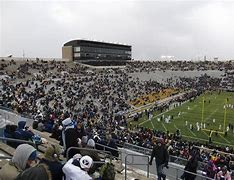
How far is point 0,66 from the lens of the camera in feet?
178

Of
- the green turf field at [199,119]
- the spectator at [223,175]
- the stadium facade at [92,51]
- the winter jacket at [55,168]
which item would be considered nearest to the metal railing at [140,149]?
the spectator at [223,175]

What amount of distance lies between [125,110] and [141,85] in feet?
64.2

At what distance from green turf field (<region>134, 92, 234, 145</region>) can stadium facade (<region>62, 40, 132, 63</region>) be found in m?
35.2

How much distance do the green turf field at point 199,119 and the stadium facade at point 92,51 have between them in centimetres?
3522

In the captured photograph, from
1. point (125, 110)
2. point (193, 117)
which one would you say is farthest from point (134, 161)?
point (193, 117)

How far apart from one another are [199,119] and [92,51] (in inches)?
1947

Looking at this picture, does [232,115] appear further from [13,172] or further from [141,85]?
[13,172]

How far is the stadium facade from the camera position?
8175 cm

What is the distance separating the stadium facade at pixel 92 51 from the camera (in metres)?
81.8

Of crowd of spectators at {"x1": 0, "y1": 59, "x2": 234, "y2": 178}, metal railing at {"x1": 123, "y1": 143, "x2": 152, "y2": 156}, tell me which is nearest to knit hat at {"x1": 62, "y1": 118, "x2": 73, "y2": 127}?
crowd of spectators at {"x1": 0, "y1": 59, "x2": 234, "y2": 178}

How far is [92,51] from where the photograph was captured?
8581cm

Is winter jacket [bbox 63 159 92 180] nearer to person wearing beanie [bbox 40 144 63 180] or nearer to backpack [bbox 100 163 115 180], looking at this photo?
person wearing beanie [bbox 40 144 63 180]

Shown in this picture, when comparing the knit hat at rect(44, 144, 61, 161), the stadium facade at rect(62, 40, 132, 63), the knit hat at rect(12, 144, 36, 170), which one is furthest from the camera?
the stadium facade at rect(62, 40, 132, 63)

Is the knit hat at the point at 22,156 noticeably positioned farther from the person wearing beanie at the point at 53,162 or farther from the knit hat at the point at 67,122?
the knit hat at the point at 67,122
